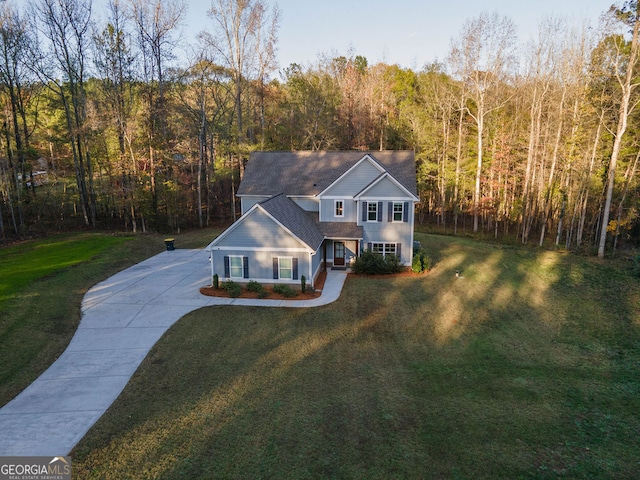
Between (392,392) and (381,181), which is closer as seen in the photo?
(392,392)

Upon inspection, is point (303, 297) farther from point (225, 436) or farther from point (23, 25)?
Result: point (23, 25)

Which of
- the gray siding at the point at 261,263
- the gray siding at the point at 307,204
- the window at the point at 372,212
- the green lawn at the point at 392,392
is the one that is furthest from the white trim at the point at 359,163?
the green lawn at the point at 392,392

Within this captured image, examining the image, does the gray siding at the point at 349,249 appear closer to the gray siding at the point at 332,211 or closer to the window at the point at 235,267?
the gray siding at the point at 332,211

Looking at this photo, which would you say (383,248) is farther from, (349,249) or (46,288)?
(46,288)

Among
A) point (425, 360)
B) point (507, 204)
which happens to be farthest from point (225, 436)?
point (507, 204)

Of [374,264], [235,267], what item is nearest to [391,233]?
[374,264]

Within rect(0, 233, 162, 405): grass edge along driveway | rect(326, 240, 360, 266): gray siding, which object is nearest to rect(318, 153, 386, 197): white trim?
rect(326, 240, 360, 266): gray siding
